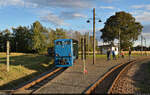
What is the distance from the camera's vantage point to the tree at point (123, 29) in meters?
53.7

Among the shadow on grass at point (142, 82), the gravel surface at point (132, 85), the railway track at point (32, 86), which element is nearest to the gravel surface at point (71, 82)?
the railway track at point (32, 86)

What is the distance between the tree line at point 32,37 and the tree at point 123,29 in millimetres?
7781

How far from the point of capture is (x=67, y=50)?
65.3ft

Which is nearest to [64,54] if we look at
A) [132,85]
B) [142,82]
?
[142,82]

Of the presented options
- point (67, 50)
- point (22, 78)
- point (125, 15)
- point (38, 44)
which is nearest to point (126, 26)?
point (125, 15)

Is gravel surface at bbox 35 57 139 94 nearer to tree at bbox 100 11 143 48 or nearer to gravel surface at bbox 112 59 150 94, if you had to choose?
gravel surface at bbox 112 59 150 94

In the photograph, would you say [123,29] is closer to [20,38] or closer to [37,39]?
[37,39]

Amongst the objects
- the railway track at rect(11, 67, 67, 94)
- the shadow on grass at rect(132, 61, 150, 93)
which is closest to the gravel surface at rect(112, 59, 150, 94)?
the shadow on grass at rect(132, 61, 150, 93)

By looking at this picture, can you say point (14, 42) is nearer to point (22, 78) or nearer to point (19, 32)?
point (19, 32)

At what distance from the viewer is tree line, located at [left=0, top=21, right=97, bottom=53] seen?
212 feet

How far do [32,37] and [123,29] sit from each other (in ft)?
110

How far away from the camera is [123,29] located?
54.2 meters

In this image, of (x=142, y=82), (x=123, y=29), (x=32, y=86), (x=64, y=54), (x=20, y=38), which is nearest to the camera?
(x=32, y=86)

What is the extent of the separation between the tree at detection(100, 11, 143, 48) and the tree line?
778cm
